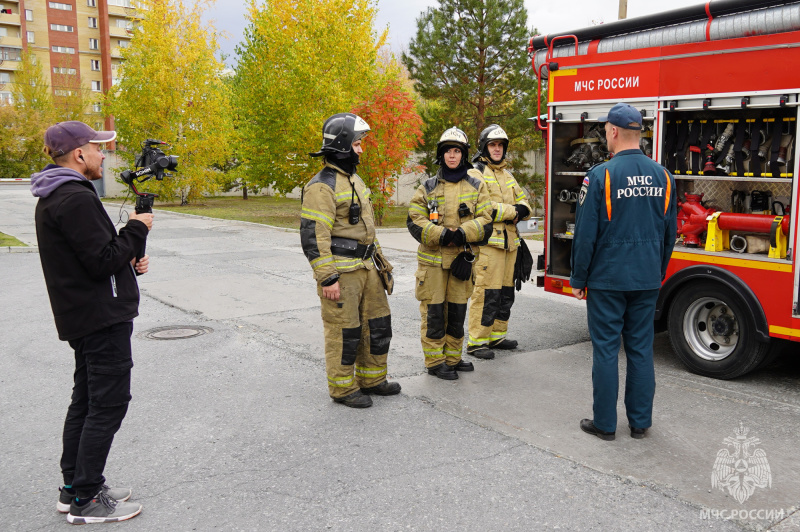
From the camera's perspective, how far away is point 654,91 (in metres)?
6.10

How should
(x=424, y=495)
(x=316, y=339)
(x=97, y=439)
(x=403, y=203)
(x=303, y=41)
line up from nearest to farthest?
(x=97, y=439), (x=424, y=495), (x=316, y=339), (x=303, y=41), (x=403, y=203)

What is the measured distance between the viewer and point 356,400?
5.17m

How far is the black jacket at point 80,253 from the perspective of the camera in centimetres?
328

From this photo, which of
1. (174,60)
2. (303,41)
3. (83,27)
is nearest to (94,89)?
(83,27)

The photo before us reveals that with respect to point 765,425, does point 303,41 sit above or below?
above

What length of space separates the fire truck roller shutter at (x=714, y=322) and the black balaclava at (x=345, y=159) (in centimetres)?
299

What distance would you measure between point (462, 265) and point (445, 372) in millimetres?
917

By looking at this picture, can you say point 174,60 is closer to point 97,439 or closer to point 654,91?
point 654,91

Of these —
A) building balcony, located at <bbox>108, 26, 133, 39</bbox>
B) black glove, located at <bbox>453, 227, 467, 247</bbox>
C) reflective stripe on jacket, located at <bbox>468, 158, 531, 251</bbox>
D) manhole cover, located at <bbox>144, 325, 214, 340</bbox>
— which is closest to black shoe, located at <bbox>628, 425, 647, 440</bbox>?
black glove, located at <bbox>453, 227, 467, 247</bbox>

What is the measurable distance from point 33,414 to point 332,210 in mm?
2603

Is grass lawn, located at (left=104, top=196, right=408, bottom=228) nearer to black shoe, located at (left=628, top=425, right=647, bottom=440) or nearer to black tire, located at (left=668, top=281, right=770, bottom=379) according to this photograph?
black tire, located at (left=668, top=281, right=770, bottom=379)

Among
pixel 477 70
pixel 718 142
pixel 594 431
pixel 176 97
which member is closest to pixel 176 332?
pixel 594 431

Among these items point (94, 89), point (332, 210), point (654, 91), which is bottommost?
point (332, 210)

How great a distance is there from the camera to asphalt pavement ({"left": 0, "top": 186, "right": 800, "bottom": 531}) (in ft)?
11.7
